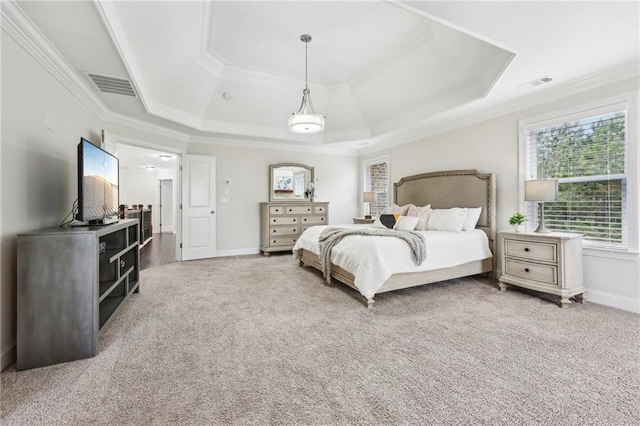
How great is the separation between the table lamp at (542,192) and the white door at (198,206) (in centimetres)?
506

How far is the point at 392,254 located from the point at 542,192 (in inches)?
71.0

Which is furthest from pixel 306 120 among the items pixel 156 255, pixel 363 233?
pixel 156 255

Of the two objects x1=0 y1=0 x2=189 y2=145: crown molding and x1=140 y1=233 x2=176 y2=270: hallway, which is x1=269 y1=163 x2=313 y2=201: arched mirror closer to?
x1=140 y1=233 x2=176 y2=270: hallway

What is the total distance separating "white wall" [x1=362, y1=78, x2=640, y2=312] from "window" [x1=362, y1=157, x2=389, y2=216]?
1.10 ft

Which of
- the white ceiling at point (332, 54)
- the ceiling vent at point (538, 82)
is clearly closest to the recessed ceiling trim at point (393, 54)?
the white ceiling at point (332, 54)

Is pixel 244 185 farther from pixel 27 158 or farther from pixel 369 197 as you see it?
pixel 27 158

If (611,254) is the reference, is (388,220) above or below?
above

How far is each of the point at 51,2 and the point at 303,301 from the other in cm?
308

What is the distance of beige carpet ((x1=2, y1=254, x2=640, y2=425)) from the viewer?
147 cm

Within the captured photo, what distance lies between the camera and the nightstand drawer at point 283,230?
5.85 m

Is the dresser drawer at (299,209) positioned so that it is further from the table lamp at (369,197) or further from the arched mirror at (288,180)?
the table lamp at (369,197)

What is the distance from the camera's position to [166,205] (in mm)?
11016

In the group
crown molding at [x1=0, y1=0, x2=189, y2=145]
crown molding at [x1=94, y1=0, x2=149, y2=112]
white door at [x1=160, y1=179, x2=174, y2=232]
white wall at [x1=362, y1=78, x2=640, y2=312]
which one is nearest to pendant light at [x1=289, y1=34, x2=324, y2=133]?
crown molding at [x1=94, y1=0, x2=149, y2=112]

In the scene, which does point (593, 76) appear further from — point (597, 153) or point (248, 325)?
point (248, 325)
